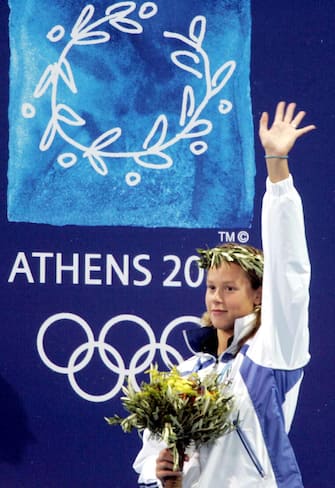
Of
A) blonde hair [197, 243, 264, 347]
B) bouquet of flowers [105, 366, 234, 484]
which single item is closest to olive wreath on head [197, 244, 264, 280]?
blonde hair [197, 243, 264, 347]

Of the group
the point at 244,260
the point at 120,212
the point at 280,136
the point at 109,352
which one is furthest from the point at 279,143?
the point at 109,352

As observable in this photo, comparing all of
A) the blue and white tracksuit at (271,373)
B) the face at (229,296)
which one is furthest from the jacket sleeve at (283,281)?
the face at (229,296)

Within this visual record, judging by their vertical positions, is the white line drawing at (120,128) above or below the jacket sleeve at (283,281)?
above

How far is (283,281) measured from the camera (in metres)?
3.55

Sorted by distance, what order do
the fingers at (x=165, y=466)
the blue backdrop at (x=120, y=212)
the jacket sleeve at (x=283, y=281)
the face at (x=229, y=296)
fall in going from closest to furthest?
the jacket sleeve at (x=283, y=281) → the fingers at (x=165, y=466) → the face at (x=229, y=296) → the blue backdrop at (x=120, y=212)

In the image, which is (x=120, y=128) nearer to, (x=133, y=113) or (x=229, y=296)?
(x=133, y=113)

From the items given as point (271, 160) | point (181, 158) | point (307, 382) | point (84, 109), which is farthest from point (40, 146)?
point (271, 160)

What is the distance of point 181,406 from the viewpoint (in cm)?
356

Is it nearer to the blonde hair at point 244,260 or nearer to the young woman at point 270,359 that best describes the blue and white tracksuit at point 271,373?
the young woman at point 270,359

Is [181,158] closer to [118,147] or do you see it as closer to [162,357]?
[118,147]

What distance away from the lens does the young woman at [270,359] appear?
11.6 feet

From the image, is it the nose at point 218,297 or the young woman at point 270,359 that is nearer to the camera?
the young woman at point 270,359

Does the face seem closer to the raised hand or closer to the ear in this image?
the ear

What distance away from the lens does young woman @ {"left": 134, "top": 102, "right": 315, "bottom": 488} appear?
3.53m
